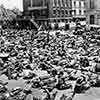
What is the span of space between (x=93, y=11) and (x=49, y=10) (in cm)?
1527

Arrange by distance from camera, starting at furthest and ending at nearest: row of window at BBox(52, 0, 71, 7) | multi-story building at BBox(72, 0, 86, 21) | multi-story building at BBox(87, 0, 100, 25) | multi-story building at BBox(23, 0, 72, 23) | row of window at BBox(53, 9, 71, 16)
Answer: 1. multi-story building at BBox(72, 0, 86, 21)
2. row of window at BBox(52, 0, 71, 7)
3. row of window at BBox(53, 9, 71, 16)
4. multi-story building at BBox(23, 0, 72, 23)
5. multi-story building at BBox(87, 0, 100, 25)

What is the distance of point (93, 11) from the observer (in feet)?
174

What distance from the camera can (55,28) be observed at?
56438mm

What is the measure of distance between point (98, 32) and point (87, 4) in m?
13.8

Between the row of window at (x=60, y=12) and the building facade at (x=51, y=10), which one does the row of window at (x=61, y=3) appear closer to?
the building facade at (x=51, y=10)

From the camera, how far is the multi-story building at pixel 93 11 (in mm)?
52562

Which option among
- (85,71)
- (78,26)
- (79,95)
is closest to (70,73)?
(85,71)

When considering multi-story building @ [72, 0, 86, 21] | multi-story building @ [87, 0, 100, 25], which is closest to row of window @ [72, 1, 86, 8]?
multi-story building @ [72, 0, 86, 21]

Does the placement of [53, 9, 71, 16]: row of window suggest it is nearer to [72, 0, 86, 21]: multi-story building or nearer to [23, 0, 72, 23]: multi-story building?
[23, 0, 72, 23]: multi-story building

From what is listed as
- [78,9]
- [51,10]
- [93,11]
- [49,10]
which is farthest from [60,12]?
[93,11]

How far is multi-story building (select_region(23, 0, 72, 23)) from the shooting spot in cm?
6538

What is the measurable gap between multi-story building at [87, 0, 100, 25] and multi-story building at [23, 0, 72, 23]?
1170 cm

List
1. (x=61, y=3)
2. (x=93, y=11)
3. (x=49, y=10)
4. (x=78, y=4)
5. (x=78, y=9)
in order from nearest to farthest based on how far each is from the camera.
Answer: (x=93, y=11), (x=49, y=10), (x=61, y=3), (x=78, y=4), (x=78, y=9)

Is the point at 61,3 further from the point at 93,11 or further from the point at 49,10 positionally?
the point at 93,11
